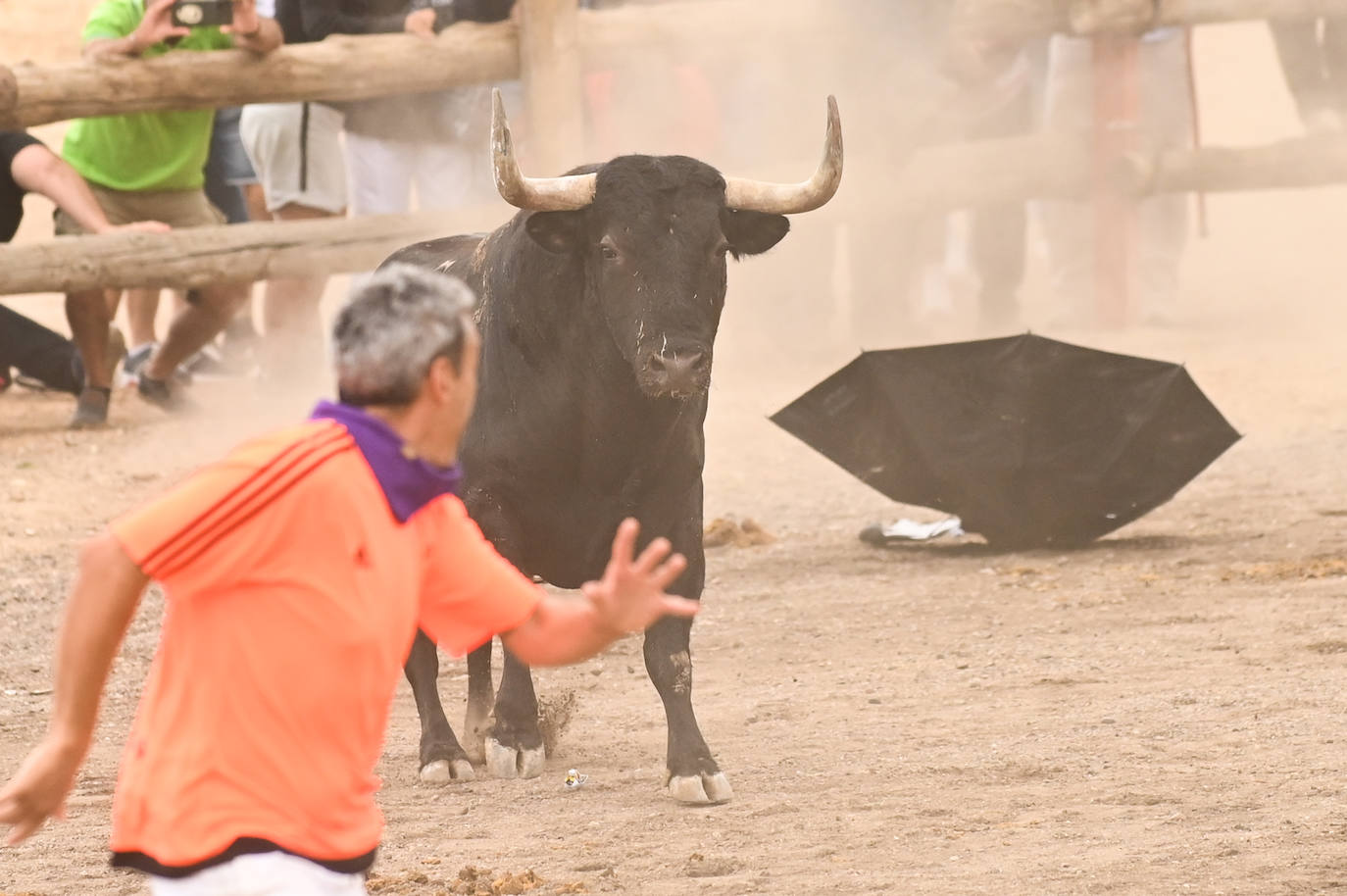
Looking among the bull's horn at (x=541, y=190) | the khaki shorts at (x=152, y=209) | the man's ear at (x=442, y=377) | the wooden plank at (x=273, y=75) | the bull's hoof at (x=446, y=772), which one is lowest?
the bull's hoof at (x=446, y=772)

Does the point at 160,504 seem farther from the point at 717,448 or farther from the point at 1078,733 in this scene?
the point at 717,448

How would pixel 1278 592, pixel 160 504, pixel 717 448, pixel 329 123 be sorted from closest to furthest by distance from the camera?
pixel 160 504
pixel 1278 592
pixel 717 448
pixel 329 123

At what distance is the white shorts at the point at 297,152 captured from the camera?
1112 cm

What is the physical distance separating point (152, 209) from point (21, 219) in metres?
0.65

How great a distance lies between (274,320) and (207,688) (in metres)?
9.24

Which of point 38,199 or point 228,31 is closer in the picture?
point 228,31

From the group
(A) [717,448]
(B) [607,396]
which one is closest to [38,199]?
(A) [717,448]

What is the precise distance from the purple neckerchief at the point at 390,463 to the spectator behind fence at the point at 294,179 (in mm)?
A: 8332

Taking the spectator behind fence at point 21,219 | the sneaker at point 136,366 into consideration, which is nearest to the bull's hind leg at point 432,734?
the spectator behind fence at point 21,219

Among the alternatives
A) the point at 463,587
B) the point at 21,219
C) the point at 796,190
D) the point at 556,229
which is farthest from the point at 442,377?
the point at 21,219

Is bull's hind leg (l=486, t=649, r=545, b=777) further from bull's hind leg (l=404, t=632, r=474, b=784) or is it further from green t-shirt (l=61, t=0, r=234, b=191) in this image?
green t-shirt (l=61, t=0, r=234, b=191)

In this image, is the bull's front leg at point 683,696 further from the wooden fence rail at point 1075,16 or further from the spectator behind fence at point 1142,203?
the spectator behind fence at point 1142,203

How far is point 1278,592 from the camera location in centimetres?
712

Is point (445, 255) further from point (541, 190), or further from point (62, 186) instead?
point (62, 186)
